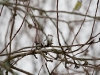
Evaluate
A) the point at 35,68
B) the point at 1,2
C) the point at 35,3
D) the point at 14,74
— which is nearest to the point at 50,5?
the point at 35,3

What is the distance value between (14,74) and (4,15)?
4.20m

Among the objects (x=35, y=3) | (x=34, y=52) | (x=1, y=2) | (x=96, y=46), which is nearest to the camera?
(x=34, y=52)

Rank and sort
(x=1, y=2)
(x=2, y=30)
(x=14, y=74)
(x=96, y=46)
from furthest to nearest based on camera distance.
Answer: (x=2, y=30) → (x=96, y=46) → (x=1, y=2) → (x=14, y=74)

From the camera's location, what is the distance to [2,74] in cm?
107

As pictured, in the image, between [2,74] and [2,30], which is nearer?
[2,74]

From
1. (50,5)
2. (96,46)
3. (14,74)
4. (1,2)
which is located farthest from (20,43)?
(14,74)

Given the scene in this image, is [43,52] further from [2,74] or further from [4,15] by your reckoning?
[4,15]

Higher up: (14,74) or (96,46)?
(14,74)

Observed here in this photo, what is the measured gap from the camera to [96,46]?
491cm

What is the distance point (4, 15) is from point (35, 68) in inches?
56.7

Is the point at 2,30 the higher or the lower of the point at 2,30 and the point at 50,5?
the lower

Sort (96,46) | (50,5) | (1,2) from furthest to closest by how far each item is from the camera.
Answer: (50,5), (96,46), (1,2)

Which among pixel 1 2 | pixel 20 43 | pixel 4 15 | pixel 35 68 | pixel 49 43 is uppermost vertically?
pixel 1 2

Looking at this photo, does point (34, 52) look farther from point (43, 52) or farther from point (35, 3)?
point (35, 3)
